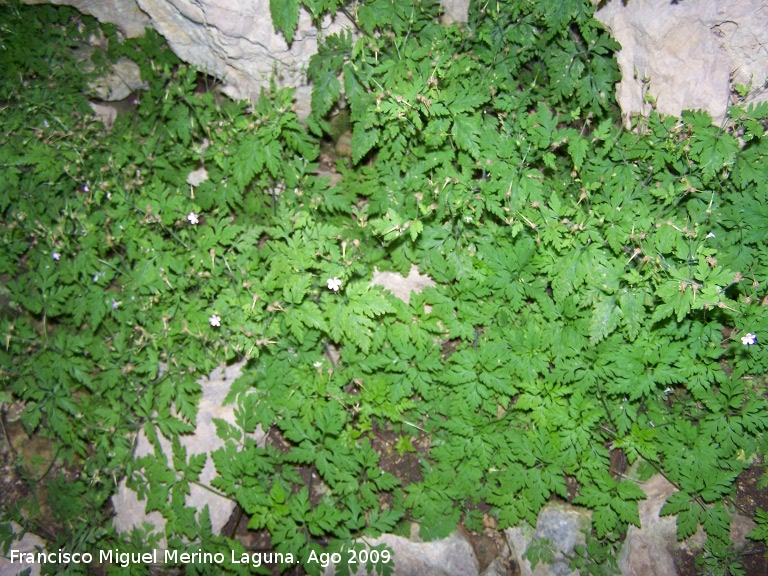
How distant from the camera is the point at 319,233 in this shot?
15.0 ft

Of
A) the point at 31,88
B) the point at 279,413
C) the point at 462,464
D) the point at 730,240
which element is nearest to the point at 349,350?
the point at 279,413

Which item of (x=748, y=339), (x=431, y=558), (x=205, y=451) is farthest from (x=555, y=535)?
(x=205, y=451)

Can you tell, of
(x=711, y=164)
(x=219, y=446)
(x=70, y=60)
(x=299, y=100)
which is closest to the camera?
(x=711, y=164)

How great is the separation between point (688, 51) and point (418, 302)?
9.91 feet

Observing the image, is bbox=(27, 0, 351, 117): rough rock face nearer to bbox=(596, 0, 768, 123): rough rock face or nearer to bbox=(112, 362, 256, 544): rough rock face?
bbox=(596, 0, 768, 123): rough rock face

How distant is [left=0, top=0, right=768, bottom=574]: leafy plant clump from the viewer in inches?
→ 165

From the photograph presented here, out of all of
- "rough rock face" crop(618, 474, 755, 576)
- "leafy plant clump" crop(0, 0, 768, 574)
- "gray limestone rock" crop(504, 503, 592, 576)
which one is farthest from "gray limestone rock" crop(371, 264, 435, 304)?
"rough rock face" crop(618, 474, 755, 576)

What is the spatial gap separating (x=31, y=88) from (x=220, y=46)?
7.16 feet

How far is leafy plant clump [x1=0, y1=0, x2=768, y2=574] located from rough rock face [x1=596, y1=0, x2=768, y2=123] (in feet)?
0.81

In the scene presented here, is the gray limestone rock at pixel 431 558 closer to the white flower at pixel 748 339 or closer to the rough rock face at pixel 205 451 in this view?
the rough rock face at pixel 205 451

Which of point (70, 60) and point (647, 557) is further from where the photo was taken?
point (70, 60)

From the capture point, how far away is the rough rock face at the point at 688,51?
4.12m

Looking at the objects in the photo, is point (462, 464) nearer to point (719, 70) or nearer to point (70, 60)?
point (719, 70)

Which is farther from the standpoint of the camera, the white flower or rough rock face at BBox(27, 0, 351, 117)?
rough rock face at BBox(27, 0, 351, 117)
